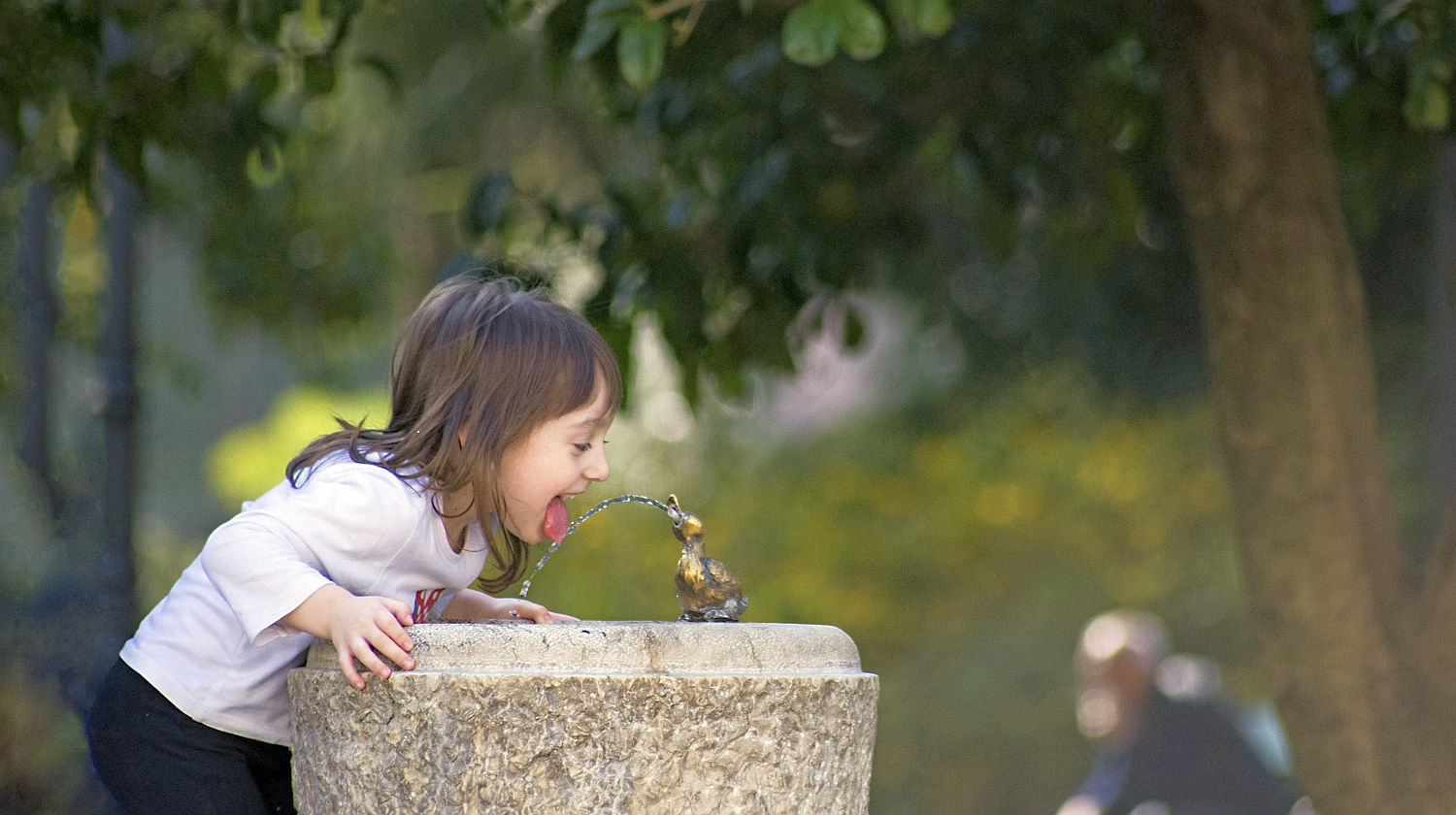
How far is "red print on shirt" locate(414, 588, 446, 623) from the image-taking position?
1.78 m

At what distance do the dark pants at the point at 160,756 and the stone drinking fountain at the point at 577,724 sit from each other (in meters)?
0.21

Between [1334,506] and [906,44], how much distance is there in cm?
125

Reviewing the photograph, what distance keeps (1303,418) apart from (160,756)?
1934 millimetres

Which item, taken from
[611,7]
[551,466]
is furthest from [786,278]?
[551,466]

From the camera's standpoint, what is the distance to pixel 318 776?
158 cm

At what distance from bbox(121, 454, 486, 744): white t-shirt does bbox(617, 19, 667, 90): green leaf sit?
59 centimetres

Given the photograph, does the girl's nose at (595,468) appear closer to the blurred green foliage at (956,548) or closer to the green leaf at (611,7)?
the green leaf at (611,7)

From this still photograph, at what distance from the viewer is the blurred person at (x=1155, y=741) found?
4793 millimetres

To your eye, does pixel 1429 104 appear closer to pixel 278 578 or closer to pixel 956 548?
pixel 278 578

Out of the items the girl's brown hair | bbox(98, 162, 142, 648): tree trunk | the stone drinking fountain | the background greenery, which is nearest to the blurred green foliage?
the background greenery

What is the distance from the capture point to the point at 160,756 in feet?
5.55

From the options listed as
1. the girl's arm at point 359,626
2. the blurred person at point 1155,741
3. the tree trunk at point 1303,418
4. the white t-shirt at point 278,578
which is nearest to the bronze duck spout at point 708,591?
the white t-shirt at point 278,578

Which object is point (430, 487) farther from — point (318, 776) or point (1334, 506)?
point (1334, 506)

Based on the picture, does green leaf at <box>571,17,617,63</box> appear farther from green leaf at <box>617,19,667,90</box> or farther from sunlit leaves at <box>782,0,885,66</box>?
sunlit leaves at <box>782,0,885,66</box>
